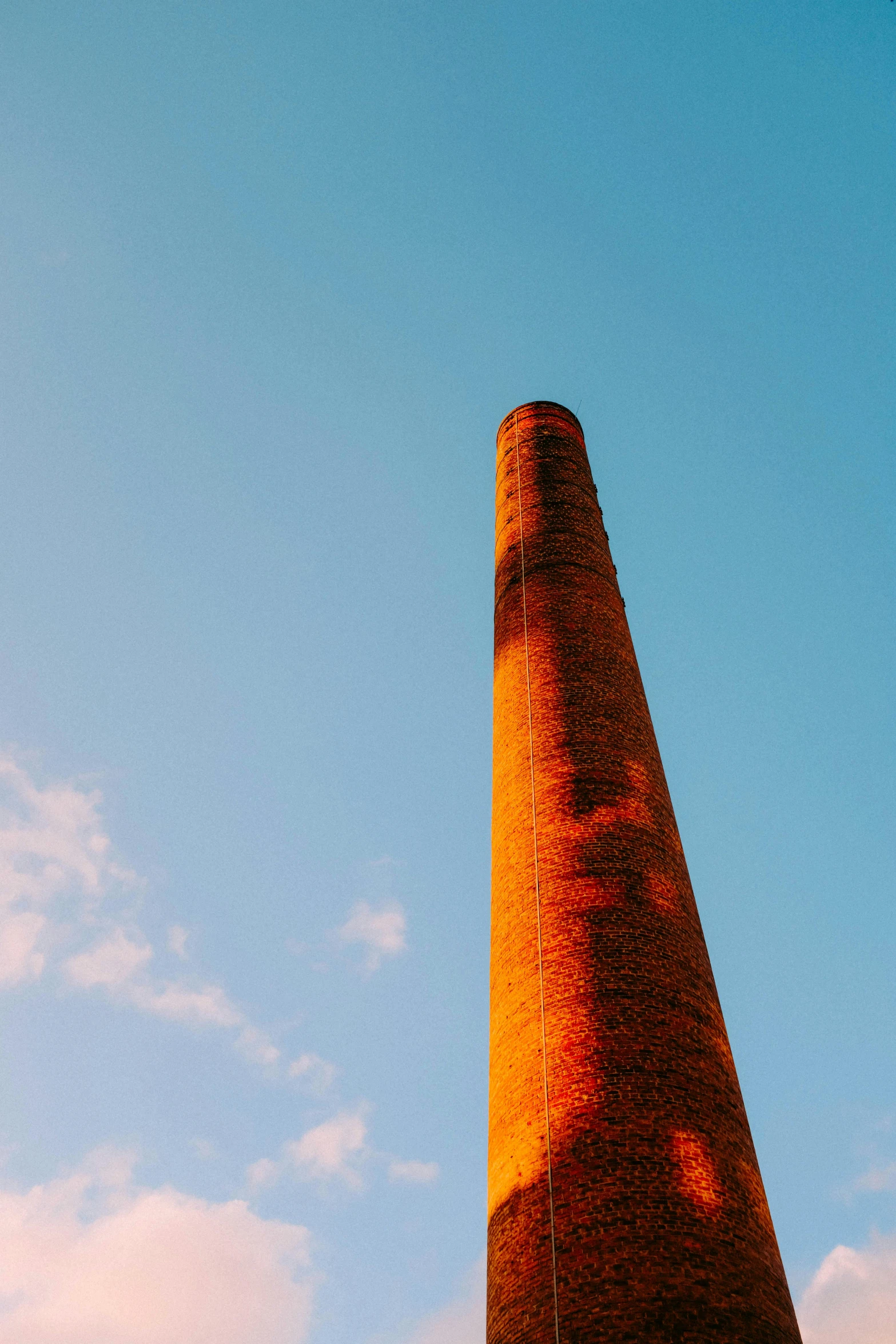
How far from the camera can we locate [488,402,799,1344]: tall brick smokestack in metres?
6.07

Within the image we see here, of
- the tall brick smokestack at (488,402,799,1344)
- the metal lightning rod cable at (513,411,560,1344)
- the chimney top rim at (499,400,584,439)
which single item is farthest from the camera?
the chimney top rim at (499,400,584,439)

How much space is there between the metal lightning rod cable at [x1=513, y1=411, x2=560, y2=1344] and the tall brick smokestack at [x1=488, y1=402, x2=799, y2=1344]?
0.7 inches

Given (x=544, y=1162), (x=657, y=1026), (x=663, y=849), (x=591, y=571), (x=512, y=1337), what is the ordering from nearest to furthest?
(x=512, y=1337)
(x=544, y=1162)
(x=657, y=1026)
(x=663, y=849)
(x=591, y=571)

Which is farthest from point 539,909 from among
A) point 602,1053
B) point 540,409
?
point 540,409

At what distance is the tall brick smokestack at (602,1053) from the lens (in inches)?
239

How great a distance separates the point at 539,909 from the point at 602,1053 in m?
1.53

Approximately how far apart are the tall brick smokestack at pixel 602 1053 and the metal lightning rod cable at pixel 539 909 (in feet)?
0.06

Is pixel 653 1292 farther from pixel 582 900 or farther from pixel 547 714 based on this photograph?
pixel 547 714

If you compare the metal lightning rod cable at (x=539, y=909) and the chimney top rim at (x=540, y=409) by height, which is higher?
the chimney top rim at (x=540, y=409)

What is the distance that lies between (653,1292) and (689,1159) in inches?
35.6

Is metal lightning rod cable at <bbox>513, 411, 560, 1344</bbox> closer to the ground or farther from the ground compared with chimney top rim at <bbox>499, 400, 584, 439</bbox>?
closer to the ground

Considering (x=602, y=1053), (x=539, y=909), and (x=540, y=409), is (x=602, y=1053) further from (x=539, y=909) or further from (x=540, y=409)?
(x=540, y=409)

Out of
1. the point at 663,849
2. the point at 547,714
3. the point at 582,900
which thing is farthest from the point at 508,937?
the point at 547,714

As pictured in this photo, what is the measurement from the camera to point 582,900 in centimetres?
827
